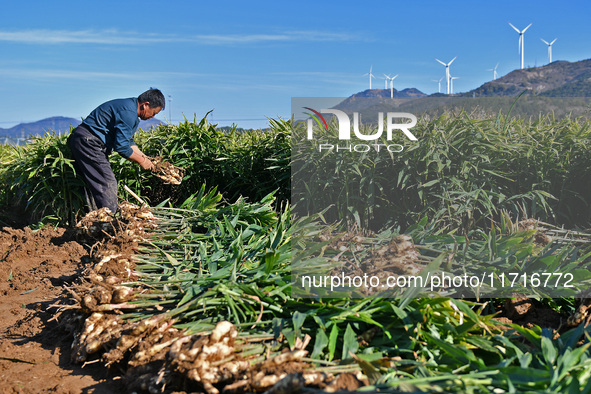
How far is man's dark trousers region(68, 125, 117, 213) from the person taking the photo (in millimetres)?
5129

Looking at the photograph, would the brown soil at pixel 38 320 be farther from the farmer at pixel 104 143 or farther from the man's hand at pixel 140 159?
the man's hand at pixel 140 159

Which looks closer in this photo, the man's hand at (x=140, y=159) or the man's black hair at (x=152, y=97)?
the man's hand at (x=140, y=159)

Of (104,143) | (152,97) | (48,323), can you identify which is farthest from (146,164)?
(48,323)

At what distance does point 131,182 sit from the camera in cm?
564

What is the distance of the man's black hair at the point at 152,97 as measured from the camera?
5277 mm

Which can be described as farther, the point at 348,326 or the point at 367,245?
the point at 367,245

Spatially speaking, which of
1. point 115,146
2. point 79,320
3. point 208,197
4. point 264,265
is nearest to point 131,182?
point 115,146

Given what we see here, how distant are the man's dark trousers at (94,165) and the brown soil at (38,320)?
21.9 inches

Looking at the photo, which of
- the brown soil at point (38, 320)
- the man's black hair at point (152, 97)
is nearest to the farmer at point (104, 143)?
the man's black hair at point (152, 97)

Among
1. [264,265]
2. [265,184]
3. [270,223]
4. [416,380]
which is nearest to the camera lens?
[416,380]

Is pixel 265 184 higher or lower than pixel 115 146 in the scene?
lower

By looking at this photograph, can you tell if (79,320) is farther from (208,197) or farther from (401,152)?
(401,152)

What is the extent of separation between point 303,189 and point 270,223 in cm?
59

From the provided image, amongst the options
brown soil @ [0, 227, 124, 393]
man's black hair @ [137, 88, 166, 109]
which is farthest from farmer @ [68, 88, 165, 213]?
brown soil @ [0, 227, 124, 393]
